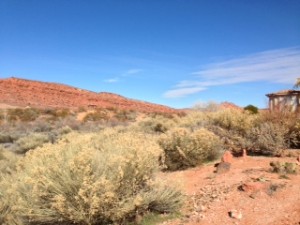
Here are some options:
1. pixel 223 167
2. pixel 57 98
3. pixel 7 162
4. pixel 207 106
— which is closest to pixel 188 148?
pixel 223 167

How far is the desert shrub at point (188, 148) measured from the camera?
9.75 meters

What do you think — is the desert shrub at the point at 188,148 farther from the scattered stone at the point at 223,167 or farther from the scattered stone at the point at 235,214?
the scattered stone at the point at 235,214

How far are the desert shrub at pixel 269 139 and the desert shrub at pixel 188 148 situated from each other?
112cm

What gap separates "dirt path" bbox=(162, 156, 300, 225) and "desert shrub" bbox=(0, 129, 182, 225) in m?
0.45

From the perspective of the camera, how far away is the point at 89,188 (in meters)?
5.34

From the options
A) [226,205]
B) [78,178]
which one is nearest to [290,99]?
[226,205]

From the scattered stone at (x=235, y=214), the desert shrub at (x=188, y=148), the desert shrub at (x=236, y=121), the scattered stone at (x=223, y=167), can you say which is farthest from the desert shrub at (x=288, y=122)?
the scattered stone at (x=235, y=214)

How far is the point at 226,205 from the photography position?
621 cm

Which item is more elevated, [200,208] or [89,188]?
[89,188]

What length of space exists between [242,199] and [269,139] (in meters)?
4.51

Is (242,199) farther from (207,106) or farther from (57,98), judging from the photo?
(57,98)

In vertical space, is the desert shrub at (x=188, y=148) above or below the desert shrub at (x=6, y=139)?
below

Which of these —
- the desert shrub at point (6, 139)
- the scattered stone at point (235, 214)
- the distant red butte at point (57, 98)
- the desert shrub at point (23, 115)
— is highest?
the distant red butte at point (57, 98)

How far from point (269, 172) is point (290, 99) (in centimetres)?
1402
